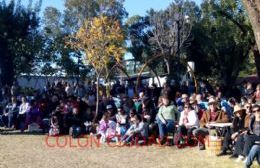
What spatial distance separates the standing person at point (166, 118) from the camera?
51.4 feet

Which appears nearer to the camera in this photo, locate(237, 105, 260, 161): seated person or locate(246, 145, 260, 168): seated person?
locate(246, 145, 260, 168): seated person

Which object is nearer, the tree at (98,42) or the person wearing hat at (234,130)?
the person wearing hat at (234,130)

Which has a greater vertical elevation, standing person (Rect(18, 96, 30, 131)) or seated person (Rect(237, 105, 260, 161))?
standing person (Rect(18, 96, 30, 131))

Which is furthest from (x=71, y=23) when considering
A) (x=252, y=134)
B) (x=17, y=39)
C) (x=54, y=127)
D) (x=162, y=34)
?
(x=252, y=134)

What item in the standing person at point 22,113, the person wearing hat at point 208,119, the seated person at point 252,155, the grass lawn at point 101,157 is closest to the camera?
the seated person at point 252,155

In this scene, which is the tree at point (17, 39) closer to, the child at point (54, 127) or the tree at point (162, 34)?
the tree at point (162, 34)

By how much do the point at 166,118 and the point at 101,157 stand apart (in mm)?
3144

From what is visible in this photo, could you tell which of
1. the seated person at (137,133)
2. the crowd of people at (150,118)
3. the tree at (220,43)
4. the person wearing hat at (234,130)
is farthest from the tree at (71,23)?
the person wearing hat at (234,130)

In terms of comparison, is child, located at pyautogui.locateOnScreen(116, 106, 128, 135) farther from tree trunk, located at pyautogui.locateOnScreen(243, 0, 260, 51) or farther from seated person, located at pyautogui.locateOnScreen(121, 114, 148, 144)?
tree trunk, located at pyautogui.locateOnScreen(243, 0, 260, 51)

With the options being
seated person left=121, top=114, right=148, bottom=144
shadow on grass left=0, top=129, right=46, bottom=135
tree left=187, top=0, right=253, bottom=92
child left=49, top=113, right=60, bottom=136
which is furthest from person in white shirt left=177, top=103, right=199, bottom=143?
tree left=187, top=0, right=253, bottom=92

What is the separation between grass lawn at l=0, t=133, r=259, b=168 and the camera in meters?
12.4

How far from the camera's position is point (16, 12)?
1181 inches

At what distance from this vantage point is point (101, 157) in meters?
13.6

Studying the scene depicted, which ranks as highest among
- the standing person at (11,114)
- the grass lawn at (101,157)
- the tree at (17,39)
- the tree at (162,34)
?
the tree at (162,34)
